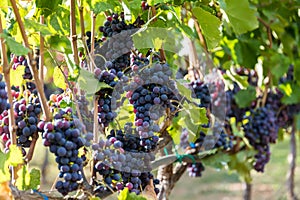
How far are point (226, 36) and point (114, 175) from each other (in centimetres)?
129

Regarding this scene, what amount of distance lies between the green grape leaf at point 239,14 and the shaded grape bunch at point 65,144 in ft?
1.63

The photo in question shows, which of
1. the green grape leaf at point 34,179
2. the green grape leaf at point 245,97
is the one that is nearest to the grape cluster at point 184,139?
the green grape leaf at point 245,97

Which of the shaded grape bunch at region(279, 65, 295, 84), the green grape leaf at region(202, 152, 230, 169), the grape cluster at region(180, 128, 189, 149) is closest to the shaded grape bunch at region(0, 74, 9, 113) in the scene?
the grape cluster at region(180, 128, 189, 149)

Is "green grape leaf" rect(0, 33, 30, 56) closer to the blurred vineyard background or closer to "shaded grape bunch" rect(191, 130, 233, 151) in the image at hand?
"shaded grape bunch" rect(191, 130, 233, 151)

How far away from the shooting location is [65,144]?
3.77 ft

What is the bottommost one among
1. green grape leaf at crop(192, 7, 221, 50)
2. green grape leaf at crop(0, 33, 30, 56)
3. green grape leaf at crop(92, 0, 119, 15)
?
green grape leaf at crop(192, 7, 221, 50)

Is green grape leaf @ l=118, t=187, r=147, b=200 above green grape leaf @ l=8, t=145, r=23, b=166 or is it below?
below

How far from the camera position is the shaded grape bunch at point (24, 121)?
48.3 inches

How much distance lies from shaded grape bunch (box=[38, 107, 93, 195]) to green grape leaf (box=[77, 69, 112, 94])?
0.24ft

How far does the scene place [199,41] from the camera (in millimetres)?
2344

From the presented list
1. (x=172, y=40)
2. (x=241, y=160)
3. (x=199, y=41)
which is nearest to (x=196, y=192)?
(x=241, y=160)

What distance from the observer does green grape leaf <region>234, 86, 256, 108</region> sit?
2.67 m

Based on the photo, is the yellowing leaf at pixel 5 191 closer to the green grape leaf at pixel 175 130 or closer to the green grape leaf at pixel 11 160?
the green grape leaf at pixel 11 160

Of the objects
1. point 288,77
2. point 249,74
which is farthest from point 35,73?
point 288,77
